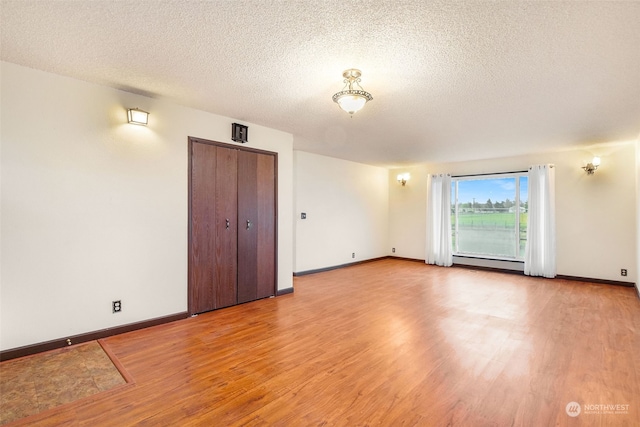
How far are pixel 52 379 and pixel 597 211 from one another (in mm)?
7949

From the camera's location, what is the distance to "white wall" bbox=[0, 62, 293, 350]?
2646mm

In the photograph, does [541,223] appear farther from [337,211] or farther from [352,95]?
[352,95]

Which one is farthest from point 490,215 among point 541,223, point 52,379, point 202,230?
point 52,379

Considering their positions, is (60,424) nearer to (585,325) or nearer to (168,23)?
(168,23)

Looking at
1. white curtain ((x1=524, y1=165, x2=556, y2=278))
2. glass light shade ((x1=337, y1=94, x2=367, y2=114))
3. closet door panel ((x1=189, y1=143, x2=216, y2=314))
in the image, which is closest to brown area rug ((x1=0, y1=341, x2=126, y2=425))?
closet door panel ((x1=189, y1=143, x2=216, y2=314))

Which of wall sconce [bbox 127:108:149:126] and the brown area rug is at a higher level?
wall sconce [bbox 127:108:149:126]

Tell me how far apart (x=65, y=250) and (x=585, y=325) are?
5.60 meters

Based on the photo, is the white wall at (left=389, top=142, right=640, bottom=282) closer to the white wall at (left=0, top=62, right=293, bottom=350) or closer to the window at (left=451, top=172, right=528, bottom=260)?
the window at (left=451, top=172, right=528, bottom=260)

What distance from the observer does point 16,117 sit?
2643 millimetres

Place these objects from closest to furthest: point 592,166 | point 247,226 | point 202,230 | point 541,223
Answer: point 202,230, point 247,226, point 592,166, point 541,223

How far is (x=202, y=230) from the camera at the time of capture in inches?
150

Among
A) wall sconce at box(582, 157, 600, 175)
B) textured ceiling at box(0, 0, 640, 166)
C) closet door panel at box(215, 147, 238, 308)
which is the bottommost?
closet door panel at box(215, 147, 238, 308)

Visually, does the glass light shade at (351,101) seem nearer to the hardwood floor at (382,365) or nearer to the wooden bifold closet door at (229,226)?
the wooden bifold closet door at (229,226)

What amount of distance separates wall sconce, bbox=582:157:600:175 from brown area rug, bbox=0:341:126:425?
7419 mm
